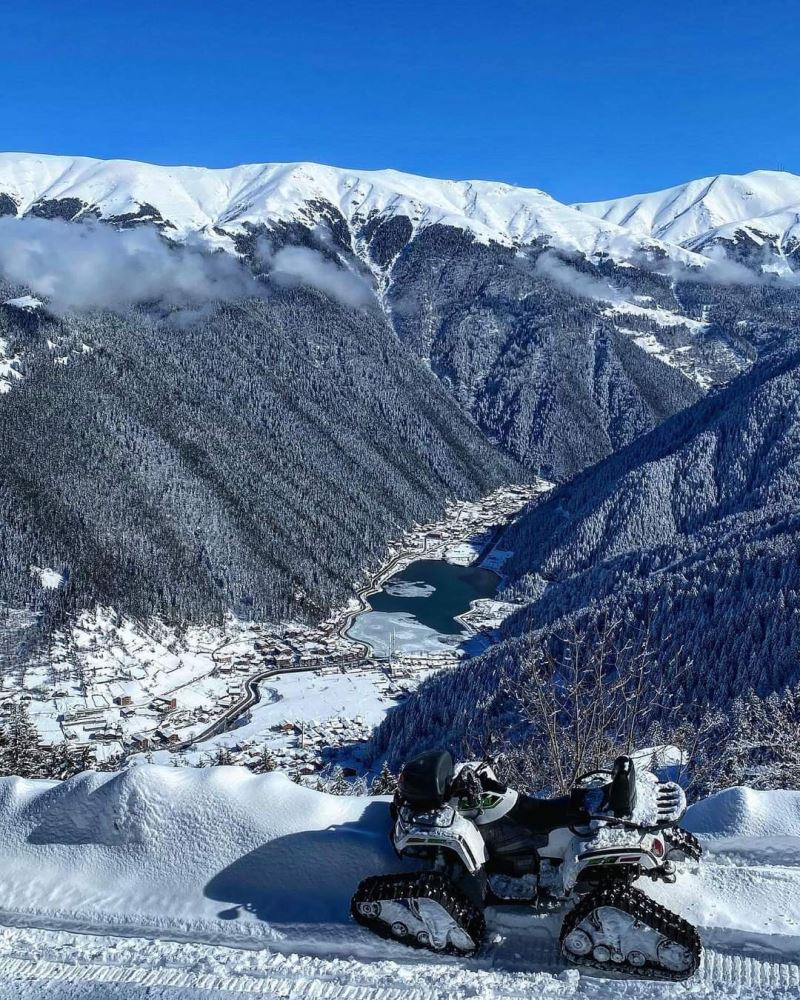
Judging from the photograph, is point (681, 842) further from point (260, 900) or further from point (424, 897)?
point (260, 900)

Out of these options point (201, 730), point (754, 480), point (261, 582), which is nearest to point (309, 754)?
point (201, 730)

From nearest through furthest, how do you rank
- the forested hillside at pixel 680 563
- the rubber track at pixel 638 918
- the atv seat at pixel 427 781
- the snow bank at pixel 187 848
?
1. the rubber track at pixel 638 918
2. the atv seat at pixel 427 781
3. the snow bank at pixel 187 848
4. the forested hillside at pixel 680 563

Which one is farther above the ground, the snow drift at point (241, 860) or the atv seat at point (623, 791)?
the atv seat at point (623, 791)

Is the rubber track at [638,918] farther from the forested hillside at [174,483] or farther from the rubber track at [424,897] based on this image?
the forested hillside at [174,483]

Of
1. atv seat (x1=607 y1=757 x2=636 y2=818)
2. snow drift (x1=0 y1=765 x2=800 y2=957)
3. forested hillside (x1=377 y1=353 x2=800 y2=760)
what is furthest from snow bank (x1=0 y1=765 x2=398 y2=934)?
forested hillside (x1=377 y1=353 x2=800 y2=760)

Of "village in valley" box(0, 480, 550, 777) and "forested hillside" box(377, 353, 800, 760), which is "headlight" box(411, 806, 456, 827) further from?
"village in valley" box(0, 480, 550, 777)

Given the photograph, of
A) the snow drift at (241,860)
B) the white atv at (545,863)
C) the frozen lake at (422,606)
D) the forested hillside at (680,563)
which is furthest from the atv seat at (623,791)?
the frozen lake at (422,606)
